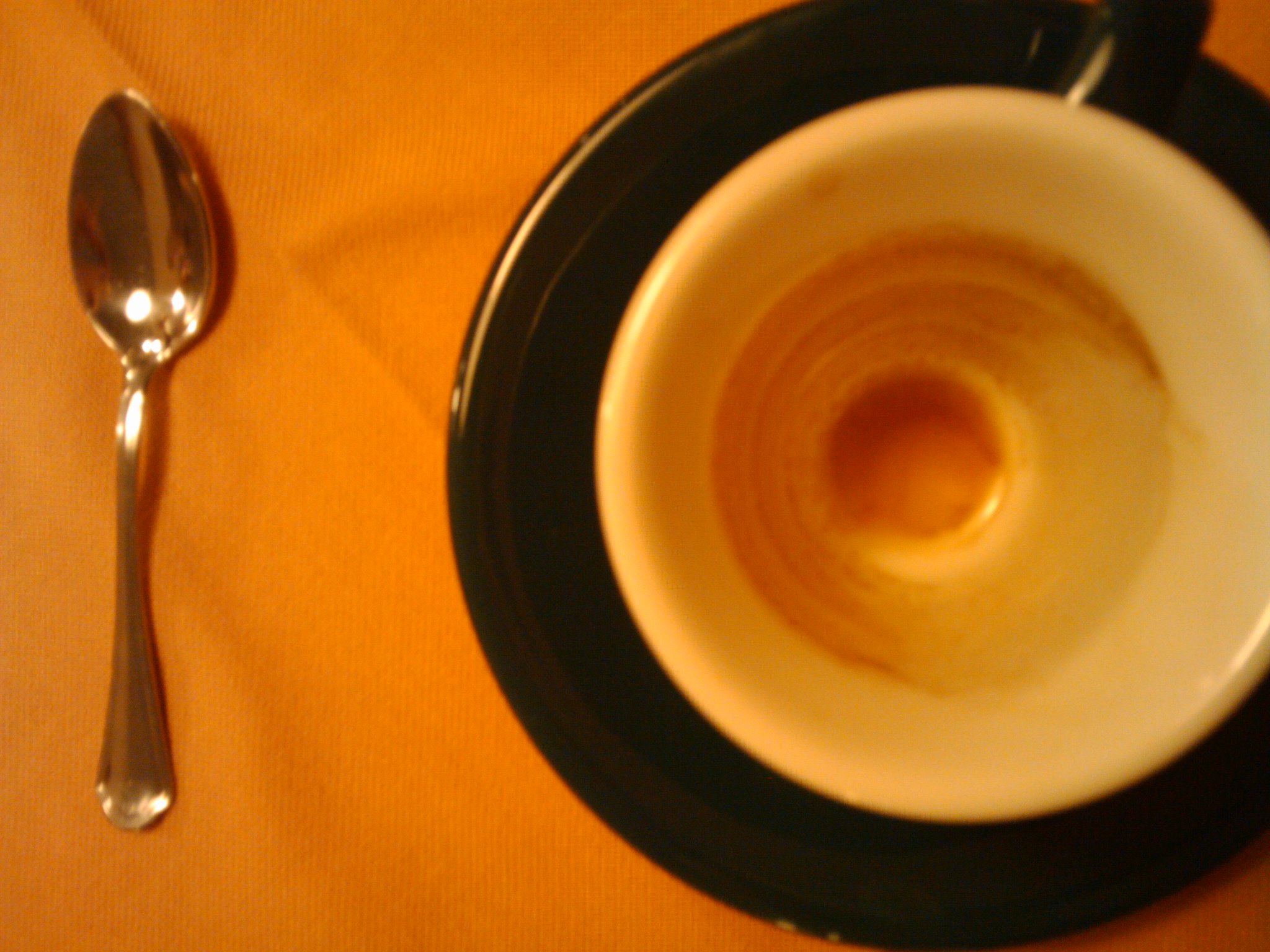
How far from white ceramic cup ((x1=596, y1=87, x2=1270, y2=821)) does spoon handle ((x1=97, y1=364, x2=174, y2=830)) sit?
318 millimetres

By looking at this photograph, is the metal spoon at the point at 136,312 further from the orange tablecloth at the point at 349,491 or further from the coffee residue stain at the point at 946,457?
the coffee residue stain at the point at 946,457

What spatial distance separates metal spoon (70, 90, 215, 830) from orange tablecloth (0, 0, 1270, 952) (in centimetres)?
1

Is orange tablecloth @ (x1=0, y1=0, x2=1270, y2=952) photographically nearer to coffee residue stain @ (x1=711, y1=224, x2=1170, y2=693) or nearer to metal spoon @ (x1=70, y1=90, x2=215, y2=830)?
metal spoon @ (x1=70, y1=90, x2=215, y2=830)

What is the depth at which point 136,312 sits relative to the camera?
53 cm

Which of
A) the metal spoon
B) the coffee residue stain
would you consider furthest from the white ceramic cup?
the metal spoon

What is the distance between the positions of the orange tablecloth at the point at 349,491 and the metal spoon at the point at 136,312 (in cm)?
1

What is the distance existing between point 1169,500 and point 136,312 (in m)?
0.61

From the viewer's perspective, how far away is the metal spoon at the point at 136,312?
52 cm

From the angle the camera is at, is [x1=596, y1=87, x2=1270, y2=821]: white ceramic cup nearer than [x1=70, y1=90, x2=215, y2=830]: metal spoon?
Yes

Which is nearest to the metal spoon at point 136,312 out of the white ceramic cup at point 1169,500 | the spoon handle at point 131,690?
the spoon handle at point 131,690

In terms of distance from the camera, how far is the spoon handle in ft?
1.71

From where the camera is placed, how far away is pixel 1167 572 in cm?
45

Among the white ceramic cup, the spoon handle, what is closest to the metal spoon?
the spoon handle

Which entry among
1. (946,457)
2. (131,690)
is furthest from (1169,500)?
(131,690)
